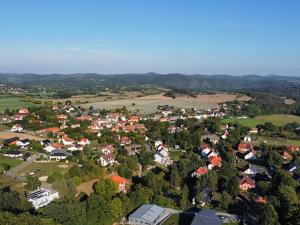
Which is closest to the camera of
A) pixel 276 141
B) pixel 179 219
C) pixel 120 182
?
pixel 179 219

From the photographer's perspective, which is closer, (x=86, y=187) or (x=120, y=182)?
(x=86, y=187)

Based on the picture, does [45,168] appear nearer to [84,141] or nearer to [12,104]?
[84,141]

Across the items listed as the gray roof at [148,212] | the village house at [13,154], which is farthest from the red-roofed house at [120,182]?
the village house at [13,154]

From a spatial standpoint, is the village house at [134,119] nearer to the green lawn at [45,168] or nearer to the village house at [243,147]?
the village house at [243,147]

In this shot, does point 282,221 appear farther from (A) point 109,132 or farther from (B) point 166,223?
(A) point 109,132

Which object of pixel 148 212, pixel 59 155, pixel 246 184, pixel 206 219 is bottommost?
pixel 246 184

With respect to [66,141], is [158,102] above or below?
below

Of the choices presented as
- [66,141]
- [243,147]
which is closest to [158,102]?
[243,147]

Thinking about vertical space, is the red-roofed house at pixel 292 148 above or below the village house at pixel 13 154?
below
